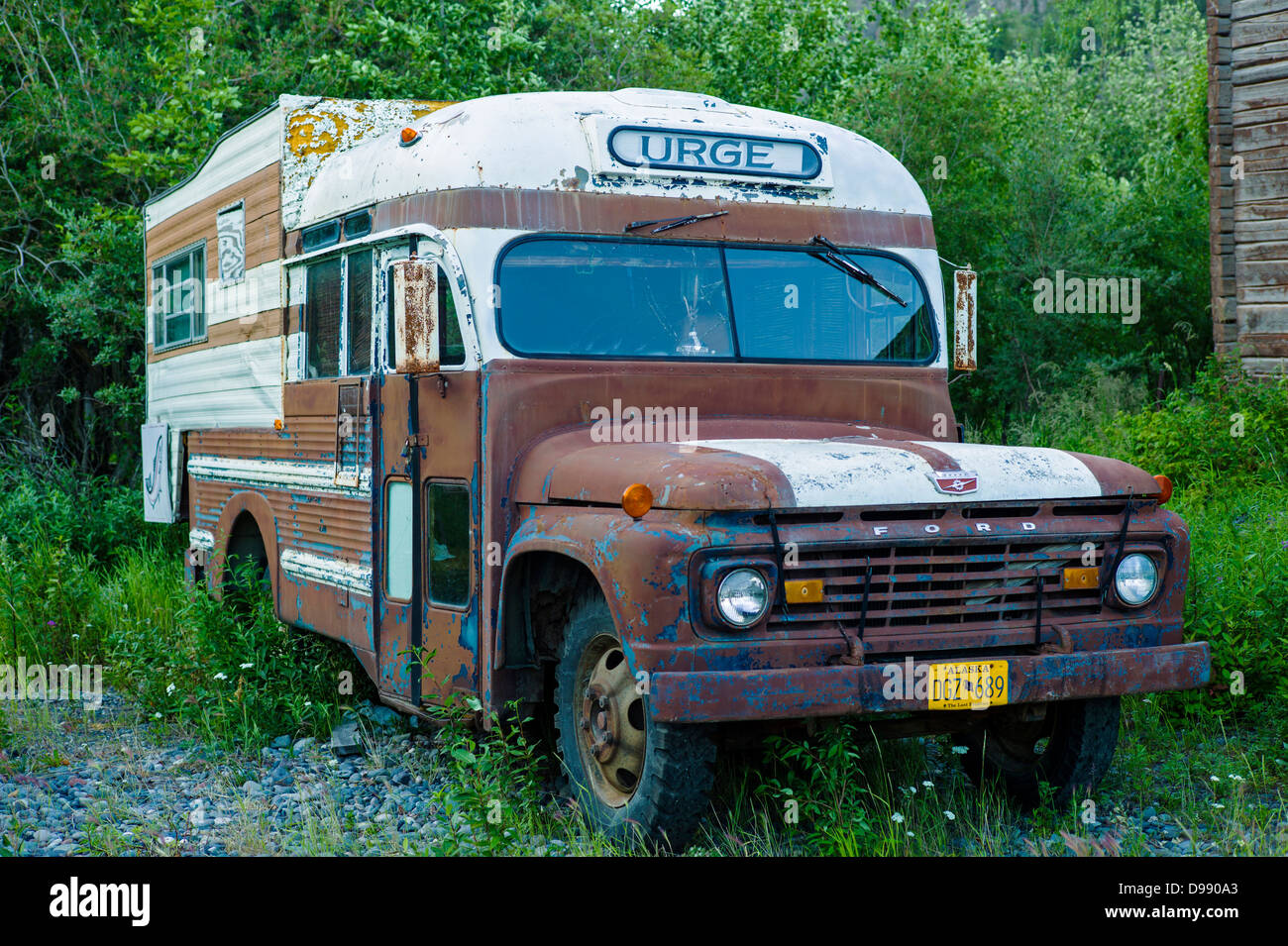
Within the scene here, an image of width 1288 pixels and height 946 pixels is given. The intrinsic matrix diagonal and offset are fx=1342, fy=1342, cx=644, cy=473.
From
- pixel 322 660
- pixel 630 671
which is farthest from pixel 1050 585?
pixel 322 660

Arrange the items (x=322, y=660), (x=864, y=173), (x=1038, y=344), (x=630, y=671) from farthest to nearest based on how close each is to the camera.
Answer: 1. (x=1038, y=344)
2. (x=322, y=660)
3. (x=864, y=173)
4. (x=630, y=671)

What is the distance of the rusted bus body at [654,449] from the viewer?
4.48 meters

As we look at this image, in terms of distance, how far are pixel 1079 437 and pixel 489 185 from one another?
7457mm

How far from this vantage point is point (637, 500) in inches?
177

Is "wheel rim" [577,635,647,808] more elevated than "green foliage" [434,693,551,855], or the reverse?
"wheel rim" [577,635,647,808]

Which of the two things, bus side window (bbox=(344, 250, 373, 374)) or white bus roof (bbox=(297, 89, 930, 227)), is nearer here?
white bus roof (bbox=(297, 89, 930, 227))

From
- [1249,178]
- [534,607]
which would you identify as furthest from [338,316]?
[1249,178]

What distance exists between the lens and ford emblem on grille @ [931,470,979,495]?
4.68m

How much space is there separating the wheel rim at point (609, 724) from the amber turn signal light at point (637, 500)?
578mm

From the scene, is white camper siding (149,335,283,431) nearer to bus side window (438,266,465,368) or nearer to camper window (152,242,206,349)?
camper window (152,242,206,349)

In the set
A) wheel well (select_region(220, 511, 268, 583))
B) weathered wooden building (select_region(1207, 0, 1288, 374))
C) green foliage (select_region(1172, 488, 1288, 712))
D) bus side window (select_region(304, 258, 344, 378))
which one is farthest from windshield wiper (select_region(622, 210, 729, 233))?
weathered wooden building (select_region(1207, 0, 1288, 374))

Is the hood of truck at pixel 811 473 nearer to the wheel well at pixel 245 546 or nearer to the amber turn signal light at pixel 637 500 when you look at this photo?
the amber turn signal light at pixel 637 500

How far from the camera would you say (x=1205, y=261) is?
1517 cm
